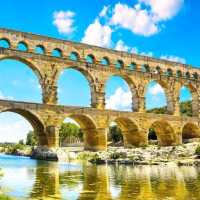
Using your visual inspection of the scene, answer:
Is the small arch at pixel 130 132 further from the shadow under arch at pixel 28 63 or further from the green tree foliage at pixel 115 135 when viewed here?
the green tree foliage at pixel 115 135

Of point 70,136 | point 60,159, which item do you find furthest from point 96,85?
point 70,136

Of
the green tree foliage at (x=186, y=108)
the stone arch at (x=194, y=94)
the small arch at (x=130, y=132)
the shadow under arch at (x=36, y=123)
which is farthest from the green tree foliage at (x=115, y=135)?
the shadow under arch at (x=36, y=123)

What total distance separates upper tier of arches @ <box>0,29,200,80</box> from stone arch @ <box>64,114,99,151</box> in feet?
22.9

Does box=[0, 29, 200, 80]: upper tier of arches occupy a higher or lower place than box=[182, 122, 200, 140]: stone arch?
higher

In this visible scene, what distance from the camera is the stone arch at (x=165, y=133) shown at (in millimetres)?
51250

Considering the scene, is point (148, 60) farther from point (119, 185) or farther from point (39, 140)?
point (119, 185)

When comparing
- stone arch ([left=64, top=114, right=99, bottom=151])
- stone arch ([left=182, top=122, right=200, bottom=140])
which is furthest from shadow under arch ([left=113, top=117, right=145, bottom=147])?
stone arch ([left=182, top=122, right=200, bottom=140])

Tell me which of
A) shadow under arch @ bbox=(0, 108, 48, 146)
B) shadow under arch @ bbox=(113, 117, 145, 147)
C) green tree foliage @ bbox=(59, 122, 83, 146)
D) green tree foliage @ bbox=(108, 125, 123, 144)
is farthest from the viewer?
green tree foliage @ bbox=(59, 122, 83, 146)

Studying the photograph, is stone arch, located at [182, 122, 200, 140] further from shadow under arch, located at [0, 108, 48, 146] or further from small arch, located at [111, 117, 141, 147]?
shadow under arch, located at [0, 108, 48, 146]

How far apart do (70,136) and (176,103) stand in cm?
5249

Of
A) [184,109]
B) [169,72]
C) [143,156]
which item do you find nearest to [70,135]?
[184,109]

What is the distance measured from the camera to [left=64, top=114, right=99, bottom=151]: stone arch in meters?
42.9

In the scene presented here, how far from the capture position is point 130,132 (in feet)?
160

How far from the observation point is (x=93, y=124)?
141ft
